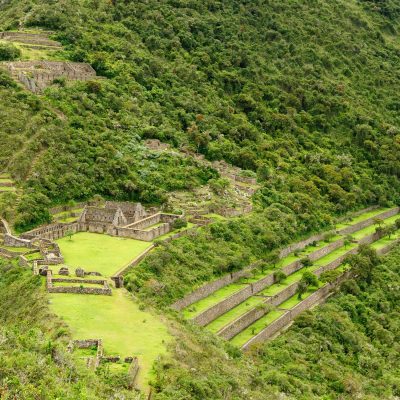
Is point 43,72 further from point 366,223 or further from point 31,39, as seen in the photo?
point 366,223


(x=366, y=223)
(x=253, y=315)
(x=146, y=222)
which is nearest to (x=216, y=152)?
(x=366, y=223)

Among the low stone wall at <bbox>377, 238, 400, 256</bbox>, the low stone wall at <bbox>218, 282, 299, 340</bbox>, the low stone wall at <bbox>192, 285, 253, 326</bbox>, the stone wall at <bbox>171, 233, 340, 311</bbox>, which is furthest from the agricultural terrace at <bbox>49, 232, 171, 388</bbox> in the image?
the low stone wall at <bbox>377, 238, 400, 256</bbox>

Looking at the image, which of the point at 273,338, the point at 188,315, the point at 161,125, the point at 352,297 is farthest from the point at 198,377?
the point at 161,125

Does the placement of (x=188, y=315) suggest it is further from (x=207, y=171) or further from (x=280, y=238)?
Result: (x=207, y=171)

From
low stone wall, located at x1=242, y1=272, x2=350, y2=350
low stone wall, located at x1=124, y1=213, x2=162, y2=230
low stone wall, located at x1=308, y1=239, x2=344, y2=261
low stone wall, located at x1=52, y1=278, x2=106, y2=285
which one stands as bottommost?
low stone wall, located at x1=308, y1=239, x2=344, y2=261

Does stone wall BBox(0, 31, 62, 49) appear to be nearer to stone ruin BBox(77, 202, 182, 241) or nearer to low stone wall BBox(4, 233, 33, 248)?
stone ruin BBox(77, 202, 182, 241)

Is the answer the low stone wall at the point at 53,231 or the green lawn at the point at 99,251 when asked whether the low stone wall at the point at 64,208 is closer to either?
the low stone wall at the point at 53,231
